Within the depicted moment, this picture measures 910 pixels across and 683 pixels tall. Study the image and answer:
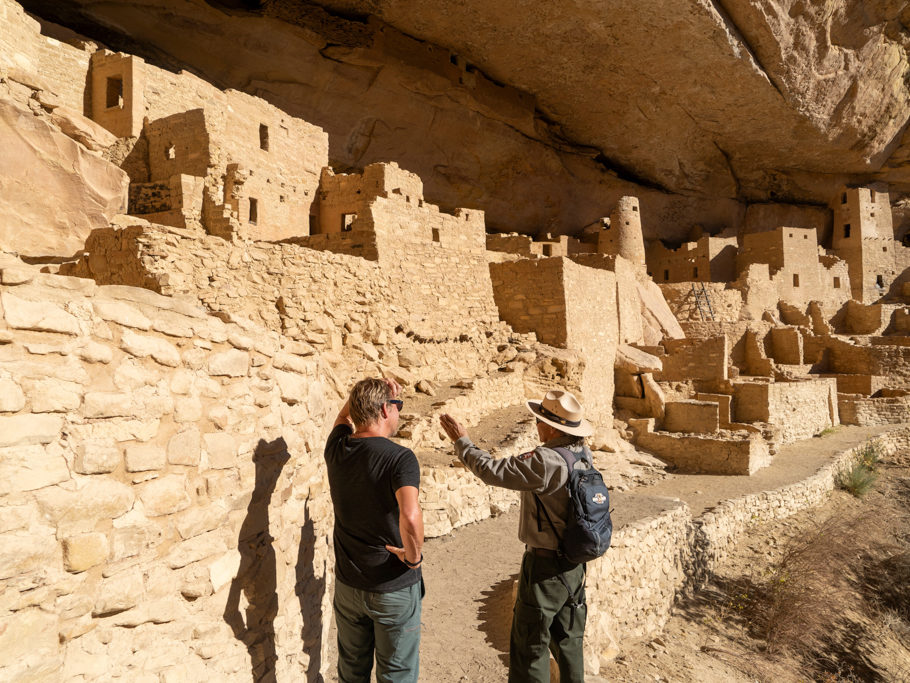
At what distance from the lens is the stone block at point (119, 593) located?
2.02m

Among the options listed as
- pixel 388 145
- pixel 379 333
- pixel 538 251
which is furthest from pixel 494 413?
pixel 388 145

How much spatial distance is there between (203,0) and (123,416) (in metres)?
15.1

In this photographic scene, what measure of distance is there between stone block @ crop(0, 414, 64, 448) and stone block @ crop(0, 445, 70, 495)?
2 cm

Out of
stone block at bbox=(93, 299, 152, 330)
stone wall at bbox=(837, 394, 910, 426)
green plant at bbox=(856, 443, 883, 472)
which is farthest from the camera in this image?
stone wall at bbox=(837, 394, 910, 426)

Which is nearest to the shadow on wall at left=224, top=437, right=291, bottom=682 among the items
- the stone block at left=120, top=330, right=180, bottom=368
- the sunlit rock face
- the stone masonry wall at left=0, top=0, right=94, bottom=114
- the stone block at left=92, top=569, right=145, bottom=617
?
the stone block at left=92, top=569, right=145, bottom=617

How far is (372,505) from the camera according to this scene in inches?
103

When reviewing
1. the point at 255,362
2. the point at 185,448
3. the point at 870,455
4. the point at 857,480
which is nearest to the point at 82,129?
the point at 255,362

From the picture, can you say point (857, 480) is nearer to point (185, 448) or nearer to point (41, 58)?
point (185, 448)

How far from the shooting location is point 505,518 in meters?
7.28

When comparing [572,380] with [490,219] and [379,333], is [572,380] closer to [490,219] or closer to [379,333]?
[379,333]

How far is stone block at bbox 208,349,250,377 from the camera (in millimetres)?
2584

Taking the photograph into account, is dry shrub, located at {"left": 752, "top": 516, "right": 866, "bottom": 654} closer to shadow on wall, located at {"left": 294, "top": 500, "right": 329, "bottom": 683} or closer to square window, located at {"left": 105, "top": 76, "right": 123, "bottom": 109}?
shadow on wall, located at {"left": 294, "top": 500, "right": 329, "bottom": 683}

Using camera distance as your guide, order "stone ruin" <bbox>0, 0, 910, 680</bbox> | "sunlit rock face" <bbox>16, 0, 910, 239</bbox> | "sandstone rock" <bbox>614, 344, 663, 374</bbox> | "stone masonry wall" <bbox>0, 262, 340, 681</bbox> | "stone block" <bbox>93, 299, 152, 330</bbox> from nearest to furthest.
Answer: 1. "stone masonry wall" <bbox>0, 262, 340, 681</bbox>
2. "stone ruin" <bbox>0, 0, 910, 680</bbox>
3. "stone block" <bbox>93, 299, 152, 330</bbox>
4. "sandstone rock" <bbox>614, 344, 663, 374</bbox>
5. "sunlit rock face" <bbox>16, 0, 910, 239</bbox>

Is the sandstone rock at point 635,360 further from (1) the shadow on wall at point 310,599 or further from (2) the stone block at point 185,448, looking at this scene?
(2) the stone block at point 185,448
